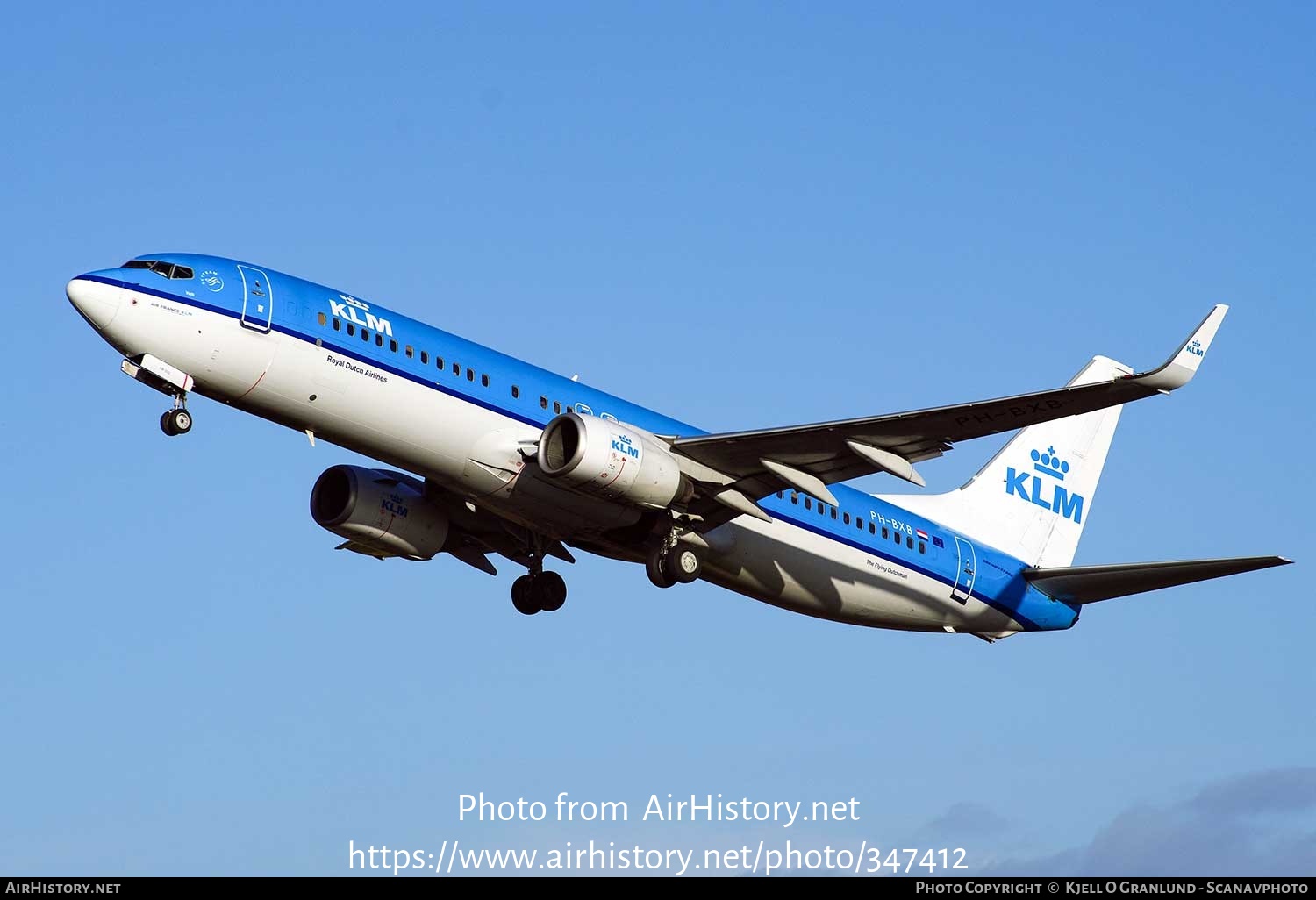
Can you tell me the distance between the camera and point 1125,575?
43562 millimetres

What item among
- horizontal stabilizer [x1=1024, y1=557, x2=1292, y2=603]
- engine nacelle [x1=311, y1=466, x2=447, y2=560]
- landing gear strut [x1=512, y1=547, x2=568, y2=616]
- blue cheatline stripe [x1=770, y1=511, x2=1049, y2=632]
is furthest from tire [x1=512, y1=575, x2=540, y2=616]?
horizontal stabilizer [x1=1024, y1=557, x2=1292, y2=603]

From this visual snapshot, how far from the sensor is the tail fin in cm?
4716

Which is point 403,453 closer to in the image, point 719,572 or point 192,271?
point 192,271

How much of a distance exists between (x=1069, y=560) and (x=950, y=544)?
5.93 metres

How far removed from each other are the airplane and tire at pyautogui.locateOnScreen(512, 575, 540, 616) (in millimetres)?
54

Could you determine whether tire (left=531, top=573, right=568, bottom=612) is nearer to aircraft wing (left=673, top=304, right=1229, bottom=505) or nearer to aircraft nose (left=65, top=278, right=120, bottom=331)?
aircraft wing (left=673, top=304, right=1229, bottom=505)

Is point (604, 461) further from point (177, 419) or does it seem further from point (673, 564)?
point (177, 419)

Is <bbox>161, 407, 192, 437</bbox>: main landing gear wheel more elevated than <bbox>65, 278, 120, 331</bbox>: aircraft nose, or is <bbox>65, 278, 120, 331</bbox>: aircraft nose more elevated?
<bbox>65, 278, 120, 331</bbox>: aircraft nose

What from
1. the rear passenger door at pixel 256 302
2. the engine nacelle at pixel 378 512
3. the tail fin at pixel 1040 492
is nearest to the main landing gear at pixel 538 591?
the engine nacelle at pixel 378 512

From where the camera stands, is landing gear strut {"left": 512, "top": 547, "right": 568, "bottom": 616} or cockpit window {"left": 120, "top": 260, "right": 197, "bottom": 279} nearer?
cockpit window {"left": 120, "top": 260, "right": 197, "bottom": 279}

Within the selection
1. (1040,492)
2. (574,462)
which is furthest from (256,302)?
(1040,492)

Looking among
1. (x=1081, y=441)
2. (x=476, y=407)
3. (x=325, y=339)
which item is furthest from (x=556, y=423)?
(x=1081, y=441)

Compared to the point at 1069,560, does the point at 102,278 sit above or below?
below

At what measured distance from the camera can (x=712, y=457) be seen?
39031mm
